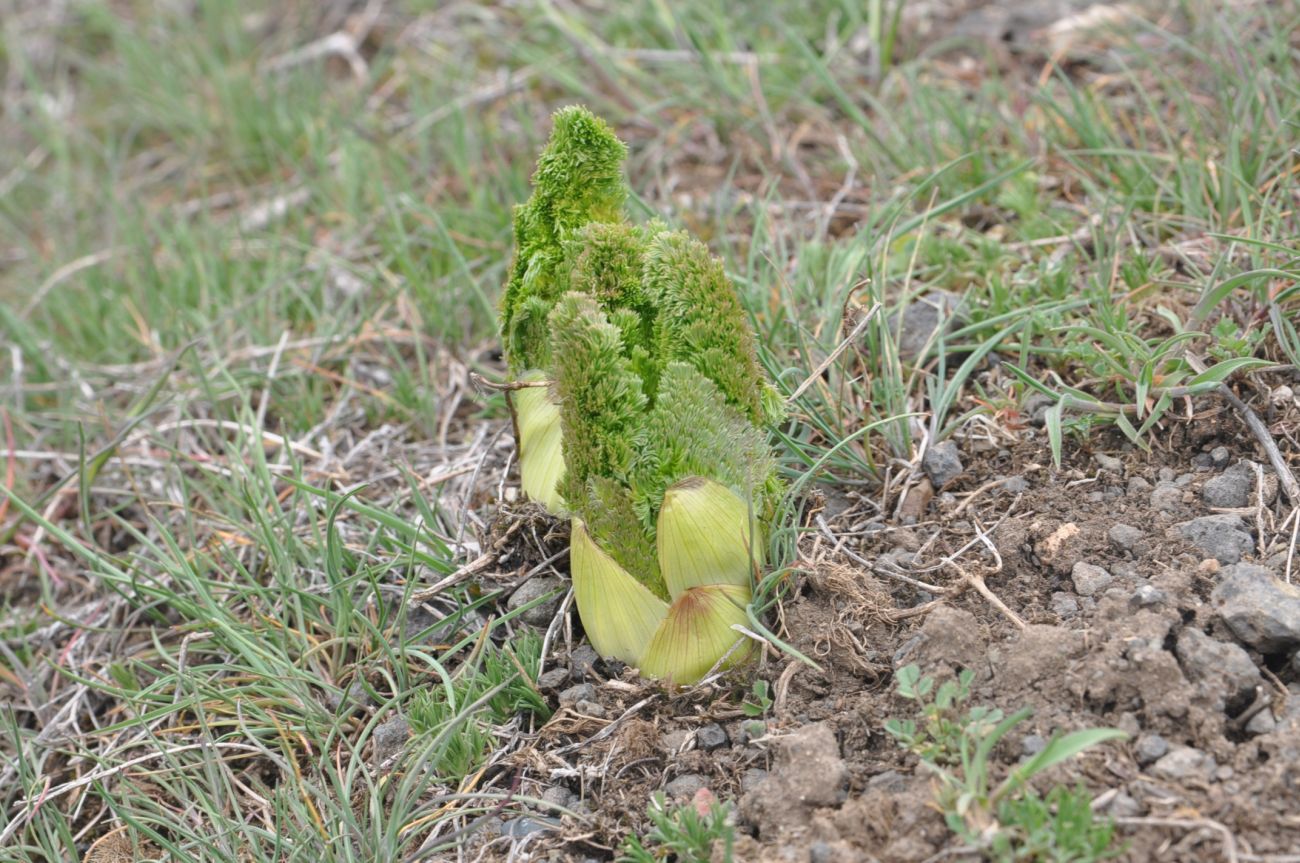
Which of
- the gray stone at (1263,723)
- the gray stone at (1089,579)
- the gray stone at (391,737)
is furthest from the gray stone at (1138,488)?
the gray stone at (391,737)

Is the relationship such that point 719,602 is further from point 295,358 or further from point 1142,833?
point 295,358

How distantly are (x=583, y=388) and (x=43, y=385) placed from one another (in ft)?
8.21

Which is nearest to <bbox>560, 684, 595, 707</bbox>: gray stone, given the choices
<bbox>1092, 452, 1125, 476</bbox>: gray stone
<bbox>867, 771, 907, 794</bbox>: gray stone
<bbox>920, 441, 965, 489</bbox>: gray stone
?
<bbox>867, 771, 907, 794</bbox>: gray stone

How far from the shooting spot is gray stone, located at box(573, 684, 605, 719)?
89.5 inches

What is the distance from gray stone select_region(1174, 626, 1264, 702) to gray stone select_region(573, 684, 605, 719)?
1048mm

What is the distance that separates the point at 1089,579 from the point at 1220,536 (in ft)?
0.87

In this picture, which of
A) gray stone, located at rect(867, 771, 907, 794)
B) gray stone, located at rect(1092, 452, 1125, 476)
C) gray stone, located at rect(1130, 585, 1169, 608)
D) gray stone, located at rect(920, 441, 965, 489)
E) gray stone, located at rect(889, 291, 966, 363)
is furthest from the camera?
gray stone, located at rect(889, 291, 966, 363)

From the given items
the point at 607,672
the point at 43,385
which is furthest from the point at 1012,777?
the point at 43,385

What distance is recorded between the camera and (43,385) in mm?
3799

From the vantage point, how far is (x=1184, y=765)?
1.84 metres

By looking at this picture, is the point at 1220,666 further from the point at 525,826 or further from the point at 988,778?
the point at 525,826

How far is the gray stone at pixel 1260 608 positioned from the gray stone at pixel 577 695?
116 centimetres

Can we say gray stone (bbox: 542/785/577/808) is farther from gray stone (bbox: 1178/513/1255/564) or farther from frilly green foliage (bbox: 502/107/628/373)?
gray stone (bbox: 1178/513/1255/564)

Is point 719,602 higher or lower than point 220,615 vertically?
higher
